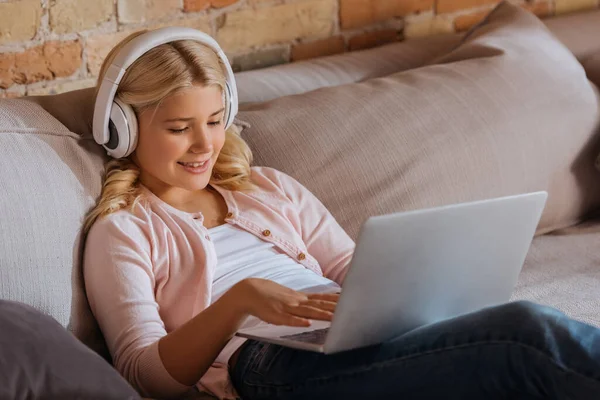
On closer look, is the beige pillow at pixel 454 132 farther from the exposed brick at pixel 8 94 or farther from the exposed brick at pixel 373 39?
the exposed brick at pixel 8 94

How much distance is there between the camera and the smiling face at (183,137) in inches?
59.1

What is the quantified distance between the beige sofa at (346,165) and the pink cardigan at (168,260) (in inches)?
2.1

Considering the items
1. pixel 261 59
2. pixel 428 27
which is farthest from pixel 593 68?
pixel 261 59

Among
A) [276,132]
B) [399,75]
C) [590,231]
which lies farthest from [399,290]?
[590,231]

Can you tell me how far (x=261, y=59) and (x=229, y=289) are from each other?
3.34 ft

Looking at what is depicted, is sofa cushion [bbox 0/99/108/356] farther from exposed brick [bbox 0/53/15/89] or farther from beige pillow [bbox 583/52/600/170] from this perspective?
beige pillow [bbox 583/52/600/170]

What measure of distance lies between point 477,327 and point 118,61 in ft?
2.09

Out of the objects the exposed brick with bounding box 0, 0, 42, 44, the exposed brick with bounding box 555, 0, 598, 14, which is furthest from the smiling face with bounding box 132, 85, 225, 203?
the exposed brick with bounding box 555, 0, 598, 14

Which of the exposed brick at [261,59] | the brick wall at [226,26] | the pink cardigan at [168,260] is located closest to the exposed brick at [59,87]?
the brick wall at [226,26]

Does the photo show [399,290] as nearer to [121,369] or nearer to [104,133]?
[121,369]

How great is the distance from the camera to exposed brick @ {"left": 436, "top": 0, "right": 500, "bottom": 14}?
2.62m

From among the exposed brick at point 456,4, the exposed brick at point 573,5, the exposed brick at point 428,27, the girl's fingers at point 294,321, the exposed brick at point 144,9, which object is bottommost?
the exposed brick at point 573,5

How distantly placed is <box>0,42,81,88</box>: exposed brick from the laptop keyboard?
0.85 m

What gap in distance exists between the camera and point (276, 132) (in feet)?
5.79
